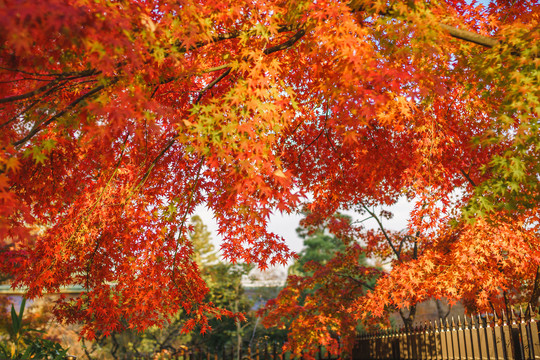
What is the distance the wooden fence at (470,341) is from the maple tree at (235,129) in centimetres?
76

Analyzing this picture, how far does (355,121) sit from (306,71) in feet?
7.43

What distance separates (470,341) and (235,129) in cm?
533

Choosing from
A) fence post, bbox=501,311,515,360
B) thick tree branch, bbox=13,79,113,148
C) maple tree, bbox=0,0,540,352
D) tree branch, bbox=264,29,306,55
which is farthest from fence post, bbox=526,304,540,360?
thick tree branch, bbox=13,79,113,148

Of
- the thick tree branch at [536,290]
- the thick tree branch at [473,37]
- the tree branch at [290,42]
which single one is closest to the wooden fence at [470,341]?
the thick tree branch at [536,290]

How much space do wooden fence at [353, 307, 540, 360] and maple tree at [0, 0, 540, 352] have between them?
76cm

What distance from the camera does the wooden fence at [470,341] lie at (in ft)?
17.4

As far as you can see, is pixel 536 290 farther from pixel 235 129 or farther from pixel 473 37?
pixel 235 129

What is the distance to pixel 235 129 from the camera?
12.4 feet

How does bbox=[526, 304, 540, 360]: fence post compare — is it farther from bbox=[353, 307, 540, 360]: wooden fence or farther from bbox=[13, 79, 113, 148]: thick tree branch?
bbox=[13, 79, 113, 148]: thick tree branch

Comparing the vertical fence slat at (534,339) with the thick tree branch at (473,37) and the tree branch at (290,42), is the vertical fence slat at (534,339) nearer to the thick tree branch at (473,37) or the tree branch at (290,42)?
the thick tree branch at (473,37)

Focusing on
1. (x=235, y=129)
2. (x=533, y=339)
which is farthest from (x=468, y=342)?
(x=235, y=129)

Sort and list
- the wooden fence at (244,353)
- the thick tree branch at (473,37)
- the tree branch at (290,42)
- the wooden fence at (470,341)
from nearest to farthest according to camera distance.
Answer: the thick tree branch at (473,37) → the tree branch at (290,42) → the wooden fence at (470,341) → the wooden fence at (244,353)

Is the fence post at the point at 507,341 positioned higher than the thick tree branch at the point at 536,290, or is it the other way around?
the thick tree branch at the point at 536,290

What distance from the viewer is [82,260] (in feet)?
20.0
